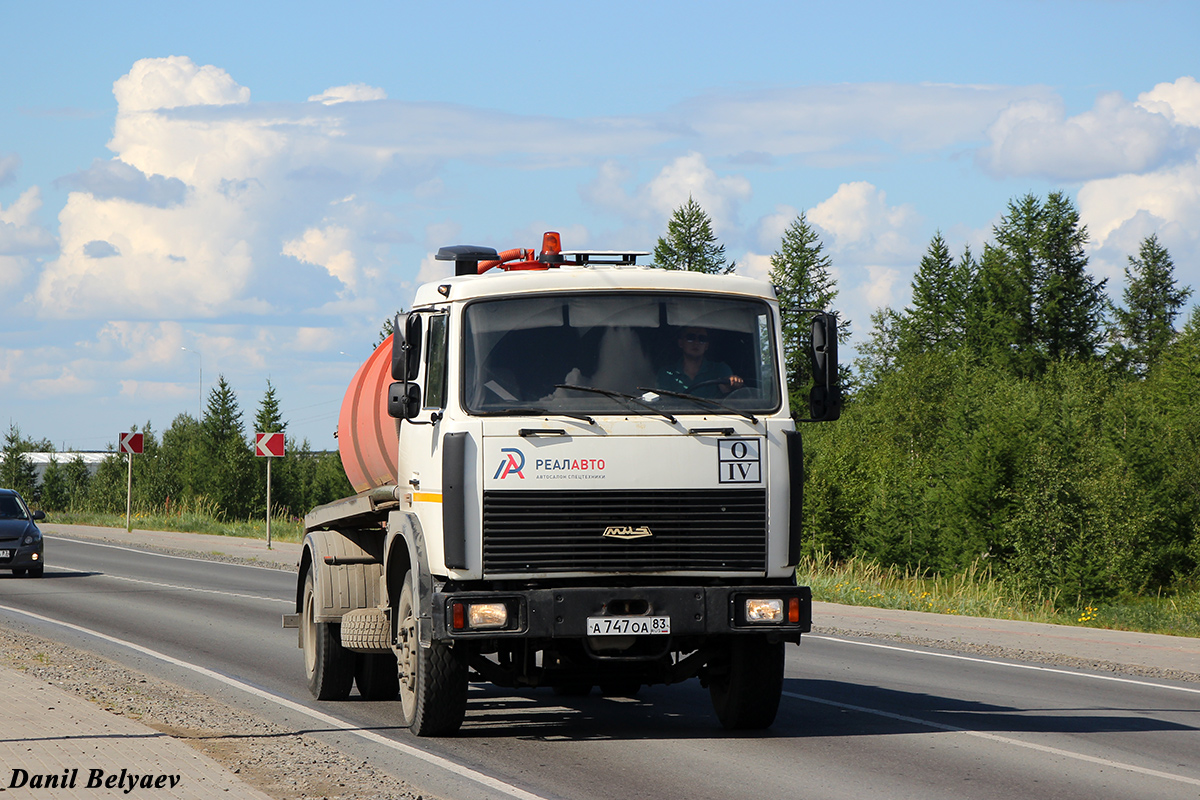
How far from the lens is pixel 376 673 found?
1152 centimetres

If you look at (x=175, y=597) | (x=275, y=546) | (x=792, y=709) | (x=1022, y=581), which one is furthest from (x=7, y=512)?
(x=1022, y=581)

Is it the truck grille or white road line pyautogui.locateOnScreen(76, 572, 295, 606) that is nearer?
the truck grille

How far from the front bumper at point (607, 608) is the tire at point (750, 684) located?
26.0 inches

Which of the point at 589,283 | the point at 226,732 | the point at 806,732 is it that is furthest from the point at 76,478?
the point at 589,283

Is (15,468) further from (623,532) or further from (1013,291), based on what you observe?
(623,532)

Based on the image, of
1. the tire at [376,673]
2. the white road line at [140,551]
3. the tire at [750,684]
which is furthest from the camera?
the white road line at [140,551]

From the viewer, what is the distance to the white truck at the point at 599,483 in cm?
848

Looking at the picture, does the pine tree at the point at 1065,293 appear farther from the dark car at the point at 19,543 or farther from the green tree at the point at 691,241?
the dark car at the point at 19,543

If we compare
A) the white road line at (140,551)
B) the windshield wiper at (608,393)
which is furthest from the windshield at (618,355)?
the white road line at (140,551)

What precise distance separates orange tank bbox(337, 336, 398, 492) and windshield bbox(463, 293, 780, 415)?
82.4 inches

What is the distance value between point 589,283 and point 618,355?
521 millimetres

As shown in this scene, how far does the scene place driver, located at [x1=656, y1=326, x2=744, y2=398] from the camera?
29.1ft

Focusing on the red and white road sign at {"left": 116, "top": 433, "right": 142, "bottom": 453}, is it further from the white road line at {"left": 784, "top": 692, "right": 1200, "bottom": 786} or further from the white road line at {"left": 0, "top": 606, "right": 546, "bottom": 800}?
the white road line at {"left": 784, "top": 692, "right": 1200, "bottom": 786}

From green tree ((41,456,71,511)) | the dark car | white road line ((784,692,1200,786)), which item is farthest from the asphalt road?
green tree ((41,456,71,511))
